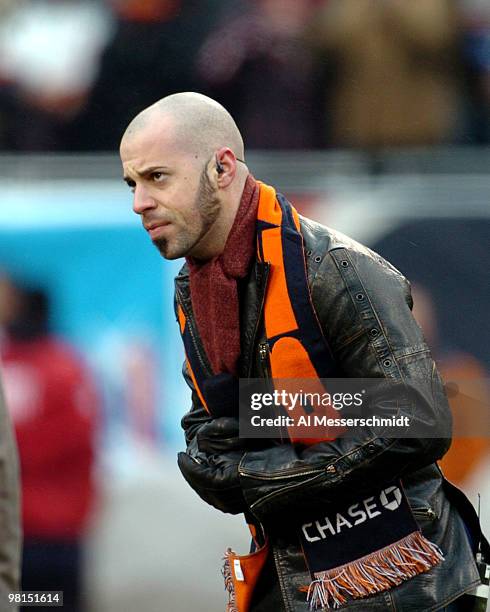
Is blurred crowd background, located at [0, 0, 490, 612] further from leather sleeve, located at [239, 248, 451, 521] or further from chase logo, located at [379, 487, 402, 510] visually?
leather sleeve, located at [239, 248, 451, 521]

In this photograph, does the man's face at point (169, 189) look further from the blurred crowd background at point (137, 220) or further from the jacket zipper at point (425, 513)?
the blurred crowd background at point (137, 220)

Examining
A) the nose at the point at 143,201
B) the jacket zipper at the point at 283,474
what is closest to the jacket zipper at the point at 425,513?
the jacket zipper at the point at 283,474

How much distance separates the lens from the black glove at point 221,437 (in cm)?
375

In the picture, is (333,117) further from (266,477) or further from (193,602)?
(266,477)

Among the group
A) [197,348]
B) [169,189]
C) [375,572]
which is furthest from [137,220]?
[375,572]

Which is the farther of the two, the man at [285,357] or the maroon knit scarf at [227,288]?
the maroon knit scarf at [227,288]

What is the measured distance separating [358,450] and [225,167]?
2.86ft

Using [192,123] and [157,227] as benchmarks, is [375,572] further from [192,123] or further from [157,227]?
[192,123]

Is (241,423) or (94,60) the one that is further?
(94,60)

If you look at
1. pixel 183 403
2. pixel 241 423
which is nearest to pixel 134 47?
pixel 183 403

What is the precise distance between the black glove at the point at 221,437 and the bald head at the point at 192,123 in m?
0.74

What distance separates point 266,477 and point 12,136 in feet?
13.1

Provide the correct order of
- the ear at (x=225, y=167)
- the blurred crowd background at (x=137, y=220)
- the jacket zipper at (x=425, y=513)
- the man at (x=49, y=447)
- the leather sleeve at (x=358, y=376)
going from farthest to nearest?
the blurred crowd background at (x=137, y=220) < the man at (x=49, y=447) < the ear at (x=225, y=167) < the jacket zipper at (x=425, y=513) < the leather sleeve at (x=358, y=376)

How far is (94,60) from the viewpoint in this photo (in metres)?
7.11
